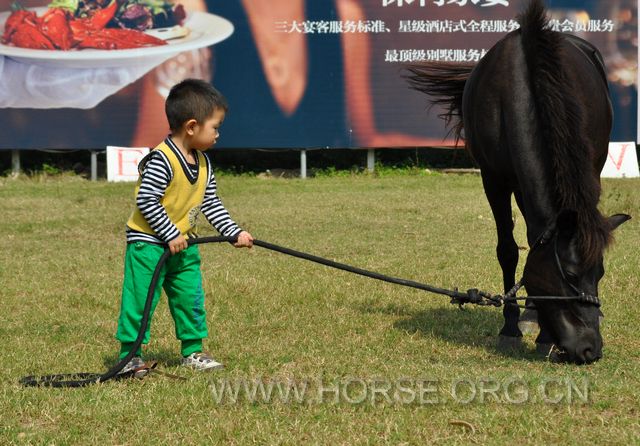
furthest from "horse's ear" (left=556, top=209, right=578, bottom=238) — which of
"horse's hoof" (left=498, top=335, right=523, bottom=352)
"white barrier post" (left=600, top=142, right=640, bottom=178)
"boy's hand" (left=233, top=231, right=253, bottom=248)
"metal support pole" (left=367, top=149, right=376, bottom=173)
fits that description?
"metal support pole" (left=367, top=149, right=376, bottom=173)

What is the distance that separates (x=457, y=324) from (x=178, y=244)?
2434 mm

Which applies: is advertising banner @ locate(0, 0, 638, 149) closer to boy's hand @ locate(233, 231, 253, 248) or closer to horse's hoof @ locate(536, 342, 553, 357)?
horse's hoof @ locate(536, 342, 553, 357)

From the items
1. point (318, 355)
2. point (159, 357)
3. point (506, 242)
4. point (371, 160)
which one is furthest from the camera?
point (371, 160)

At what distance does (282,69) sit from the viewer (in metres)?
21.7

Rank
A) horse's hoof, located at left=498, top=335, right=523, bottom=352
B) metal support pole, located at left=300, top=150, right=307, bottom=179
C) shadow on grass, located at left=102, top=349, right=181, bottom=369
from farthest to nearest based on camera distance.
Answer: metal support pole, located at left=300, top=150, right=307, bottom=179, horse's hoof, located at left=498, top=335, right=523, bottom=352, shadow on grass, located at left=102, top=349, right=181, bottom=369

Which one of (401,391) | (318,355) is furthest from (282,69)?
(401,391)

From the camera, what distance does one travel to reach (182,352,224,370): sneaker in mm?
5258

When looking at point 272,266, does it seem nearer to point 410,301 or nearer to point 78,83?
point 410,301

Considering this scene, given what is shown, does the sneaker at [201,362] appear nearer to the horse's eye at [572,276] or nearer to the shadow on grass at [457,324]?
the shadow on grass at [457,324]

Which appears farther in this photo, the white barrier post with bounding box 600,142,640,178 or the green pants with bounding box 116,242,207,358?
the white barrier post with bounding box 600,142,640,178

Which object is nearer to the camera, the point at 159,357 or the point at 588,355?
the point at 588,355

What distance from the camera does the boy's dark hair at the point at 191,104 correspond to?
16.5ft

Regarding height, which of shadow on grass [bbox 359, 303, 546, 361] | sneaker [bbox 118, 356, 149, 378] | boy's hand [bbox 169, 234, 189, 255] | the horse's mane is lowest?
shadow on grass [bbox 359, 303, 546, 361]

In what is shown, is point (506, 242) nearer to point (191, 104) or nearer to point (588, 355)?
point (588, 355)
